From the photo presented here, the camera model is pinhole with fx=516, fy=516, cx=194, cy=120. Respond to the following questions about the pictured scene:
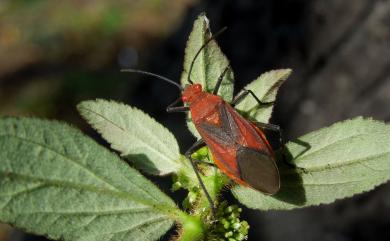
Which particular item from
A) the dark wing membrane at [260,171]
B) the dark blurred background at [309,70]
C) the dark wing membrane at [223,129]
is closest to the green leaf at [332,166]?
the dark wing membrane at [260,171]

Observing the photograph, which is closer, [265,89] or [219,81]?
[265,89]

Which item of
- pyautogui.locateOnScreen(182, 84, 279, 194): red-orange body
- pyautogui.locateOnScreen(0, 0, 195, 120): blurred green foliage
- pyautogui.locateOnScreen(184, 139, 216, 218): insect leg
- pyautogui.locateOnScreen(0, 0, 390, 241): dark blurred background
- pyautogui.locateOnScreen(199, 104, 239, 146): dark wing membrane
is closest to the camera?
pyautogui.locateOnScreen(184, 139, 216, 218): insect leg

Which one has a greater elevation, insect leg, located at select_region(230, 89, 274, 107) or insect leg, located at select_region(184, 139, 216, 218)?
insect leg, located at select_region(230, 89, 274, 107)

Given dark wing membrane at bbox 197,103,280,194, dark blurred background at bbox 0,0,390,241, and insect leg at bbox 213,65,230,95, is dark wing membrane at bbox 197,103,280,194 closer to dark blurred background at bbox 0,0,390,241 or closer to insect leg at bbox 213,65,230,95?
insect leg at bbox 213,65,230,95

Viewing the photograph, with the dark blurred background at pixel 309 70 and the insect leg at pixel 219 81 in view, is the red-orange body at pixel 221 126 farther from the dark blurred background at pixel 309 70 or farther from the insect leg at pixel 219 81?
the dark blurred background at pixel 309 70

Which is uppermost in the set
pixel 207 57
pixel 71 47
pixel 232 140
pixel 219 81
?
pixel 71 47

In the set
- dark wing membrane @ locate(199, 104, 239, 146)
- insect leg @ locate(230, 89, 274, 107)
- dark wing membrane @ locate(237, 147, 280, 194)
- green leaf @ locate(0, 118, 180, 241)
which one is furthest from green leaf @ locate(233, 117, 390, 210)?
dark wing membrane @ locate(199, 104, 239, 146)

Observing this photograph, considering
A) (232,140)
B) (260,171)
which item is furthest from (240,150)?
(260,171)

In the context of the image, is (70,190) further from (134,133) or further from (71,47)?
(71,47)

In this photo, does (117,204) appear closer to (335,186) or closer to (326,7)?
(335,186)
